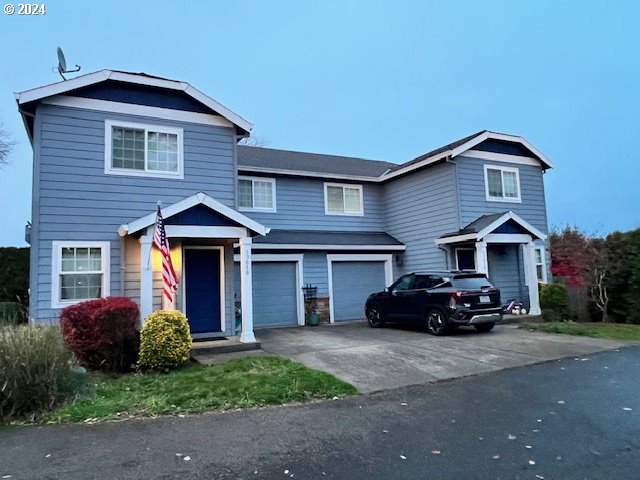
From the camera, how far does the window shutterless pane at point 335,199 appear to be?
16581 mm

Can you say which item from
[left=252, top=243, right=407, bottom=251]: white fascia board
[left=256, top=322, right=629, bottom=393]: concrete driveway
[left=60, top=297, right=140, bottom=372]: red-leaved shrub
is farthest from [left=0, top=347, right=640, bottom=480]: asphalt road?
[left=252, top=243, right=407, bottom=251]: white fascia board

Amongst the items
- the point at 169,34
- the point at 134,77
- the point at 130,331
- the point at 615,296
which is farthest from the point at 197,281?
the point at 169,34

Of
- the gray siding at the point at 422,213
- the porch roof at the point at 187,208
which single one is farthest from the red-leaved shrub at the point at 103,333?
the gray siding at the point at 422,213

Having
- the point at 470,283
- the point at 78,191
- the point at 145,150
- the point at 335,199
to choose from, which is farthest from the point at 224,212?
the point at 335,199

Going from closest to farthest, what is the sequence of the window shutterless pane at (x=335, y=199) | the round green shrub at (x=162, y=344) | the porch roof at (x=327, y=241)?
1. the round green shrub at (x=162, y=344)
2. the porch roof at (x=327, y=241)
3. the window shutterless pane at (x=335, y=199)

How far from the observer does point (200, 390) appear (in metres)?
6.52

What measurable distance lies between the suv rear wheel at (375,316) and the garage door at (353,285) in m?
1.99

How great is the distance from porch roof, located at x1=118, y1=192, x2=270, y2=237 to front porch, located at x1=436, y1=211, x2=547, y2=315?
6918 mm

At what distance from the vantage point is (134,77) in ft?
34.1

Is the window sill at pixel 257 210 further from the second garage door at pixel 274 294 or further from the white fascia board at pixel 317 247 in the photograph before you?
the second garage door at pixel 274 294

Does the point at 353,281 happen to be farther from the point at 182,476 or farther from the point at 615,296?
the point at 182,476

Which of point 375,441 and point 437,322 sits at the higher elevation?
point 437,322

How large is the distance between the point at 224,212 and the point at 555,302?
10.9 meters

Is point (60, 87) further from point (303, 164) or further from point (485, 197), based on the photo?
point (485, 197)
